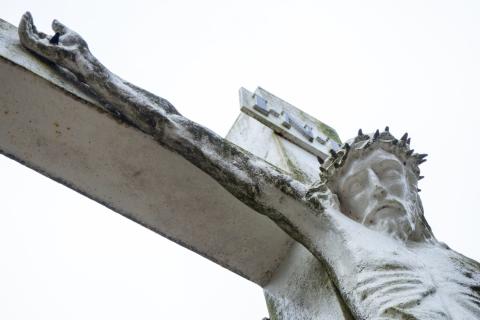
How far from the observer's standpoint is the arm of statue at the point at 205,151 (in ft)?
8.47

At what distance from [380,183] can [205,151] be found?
2.75 ft

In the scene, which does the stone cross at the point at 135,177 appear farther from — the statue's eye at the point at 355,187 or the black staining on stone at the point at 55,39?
the statue's eye at the point at 355,187

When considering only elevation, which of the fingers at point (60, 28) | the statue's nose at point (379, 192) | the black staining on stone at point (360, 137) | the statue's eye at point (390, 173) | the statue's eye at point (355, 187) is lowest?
the fingers at point (60, 28)

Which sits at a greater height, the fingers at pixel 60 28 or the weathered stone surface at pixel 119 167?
the fingers at pixel 60 28

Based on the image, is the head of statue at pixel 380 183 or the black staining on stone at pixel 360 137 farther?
the black staining on stone at pixel 360 137

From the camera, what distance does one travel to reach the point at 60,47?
2.67 metres

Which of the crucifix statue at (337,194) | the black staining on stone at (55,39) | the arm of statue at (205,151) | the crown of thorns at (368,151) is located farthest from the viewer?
the crown of thorns at (368,151)

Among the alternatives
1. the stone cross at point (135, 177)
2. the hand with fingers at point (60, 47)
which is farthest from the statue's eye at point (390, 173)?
the hand with fingers at point (60, 47)

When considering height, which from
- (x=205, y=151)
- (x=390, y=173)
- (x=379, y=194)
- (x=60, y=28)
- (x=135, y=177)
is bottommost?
(x=135, y=177)

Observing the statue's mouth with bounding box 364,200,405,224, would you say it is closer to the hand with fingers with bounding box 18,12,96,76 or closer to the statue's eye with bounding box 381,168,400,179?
the statue's eye with bounding box 381,168,400,179

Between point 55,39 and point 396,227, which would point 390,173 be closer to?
point 396,227

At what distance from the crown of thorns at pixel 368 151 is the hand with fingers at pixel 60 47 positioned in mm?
1213

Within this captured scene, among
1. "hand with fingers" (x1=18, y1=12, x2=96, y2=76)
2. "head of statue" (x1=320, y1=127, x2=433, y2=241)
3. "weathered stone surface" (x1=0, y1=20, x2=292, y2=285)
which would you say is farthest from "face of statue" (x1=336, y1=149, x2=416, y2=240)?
"hand with fingers" (x1=18, y1=12, x2=96, y2=76)

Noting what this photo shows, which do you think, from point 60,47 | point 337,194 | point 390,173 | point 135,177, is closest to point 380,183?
point 390,173
